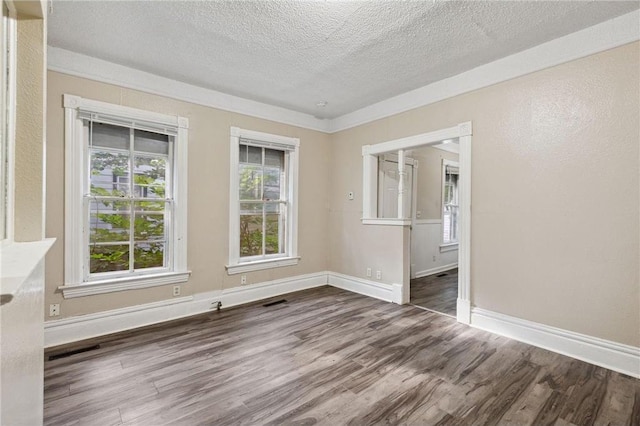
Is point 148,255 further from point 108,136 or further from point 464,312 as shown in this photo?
A: point 464,312

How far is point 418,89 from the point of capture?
144 inches

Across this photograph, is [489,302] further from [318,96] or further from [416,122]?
[318,96]

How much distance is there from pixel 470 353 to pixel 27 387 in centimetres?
288

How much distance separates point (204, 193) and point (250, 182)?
692 mm

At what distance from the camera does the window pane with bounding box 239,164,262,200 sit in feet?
13.3

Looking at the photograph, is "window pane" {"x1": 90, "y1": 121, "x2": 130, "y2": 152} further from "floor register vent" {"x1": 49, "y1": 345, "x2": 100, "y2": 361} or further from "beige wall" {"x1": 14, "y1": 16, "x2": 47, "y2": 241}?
"beige wall" {"x1": 14, "y1": 16, "x2": 47, "y2": 241}

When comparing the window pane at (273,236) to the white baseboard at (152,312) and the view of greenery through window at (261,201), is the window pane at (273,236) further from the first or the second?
the white baseboard at (152,312)

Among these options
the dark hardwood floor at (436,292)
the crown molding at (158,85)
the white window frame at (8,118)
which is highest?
the crown molding at (158,85)

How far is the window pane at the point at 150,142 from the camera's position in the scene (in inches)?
129

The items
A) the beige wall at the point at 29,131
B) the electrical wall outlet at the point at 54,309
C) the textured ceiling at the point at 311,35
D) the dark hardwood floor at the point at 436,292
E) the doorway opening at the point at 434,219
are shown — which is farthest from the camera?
the doorway opening at the point at 434,219

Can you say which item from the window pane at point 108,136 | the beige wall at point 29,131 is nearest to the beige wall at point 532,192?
the window pane at point 108,136

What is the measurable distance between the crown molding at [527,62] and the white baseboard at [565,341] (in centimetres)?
237

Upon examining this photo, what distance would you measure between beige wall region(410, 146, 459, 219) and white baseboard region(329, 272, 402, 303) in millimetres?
1903

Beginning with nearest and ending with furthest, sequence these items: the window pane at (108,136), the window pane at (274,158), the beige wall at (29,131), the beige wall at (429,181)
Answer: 1. the beige wall at (29,131)
2. the window pane at (108,136)
3. the window pane at (274,158)
4. the beige wall at (429,181)
